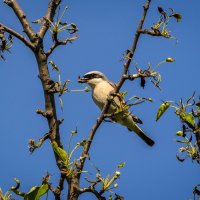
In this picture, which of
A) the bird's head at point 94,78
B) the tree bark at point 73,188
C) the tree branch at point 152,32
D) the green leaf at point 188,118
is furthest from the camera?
the bird's head at point 94,78

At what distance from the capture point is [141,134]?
8.51 metres

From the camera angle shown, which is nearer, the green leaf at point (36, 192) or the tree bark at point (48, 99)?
the green leaf at point (36, 192)

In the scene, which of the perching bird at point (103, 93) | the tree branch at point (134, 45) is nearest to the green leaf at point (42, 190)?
the tree branch at point (134, 45)

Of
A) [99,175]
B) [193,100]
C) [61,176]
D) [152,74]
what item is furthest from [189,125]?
[61,176]

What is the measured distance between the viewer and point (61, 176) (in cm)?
345

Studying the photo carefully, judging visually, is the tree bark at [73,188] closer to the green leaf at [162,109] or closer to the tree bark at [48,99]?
the tree bark at [48,99]

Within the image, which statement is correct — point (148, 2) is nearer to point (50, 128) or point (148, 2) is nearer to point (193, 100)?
point (193, 100)

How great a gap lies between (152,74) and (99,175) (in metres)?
0.84

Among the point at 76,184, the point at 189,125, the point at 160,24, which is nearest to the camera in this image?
the point at 189,125

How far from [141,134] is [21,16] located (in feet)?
15.3

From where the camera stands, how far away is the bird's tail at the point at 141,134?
8.31m

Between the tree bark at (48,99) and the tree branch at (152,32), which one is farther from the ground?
the tree branch at (152,32)

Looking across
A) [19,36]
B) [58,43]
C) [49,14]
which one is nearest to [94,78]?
[49,14]

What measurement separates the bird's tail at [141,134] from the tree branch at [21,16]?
4307mm
